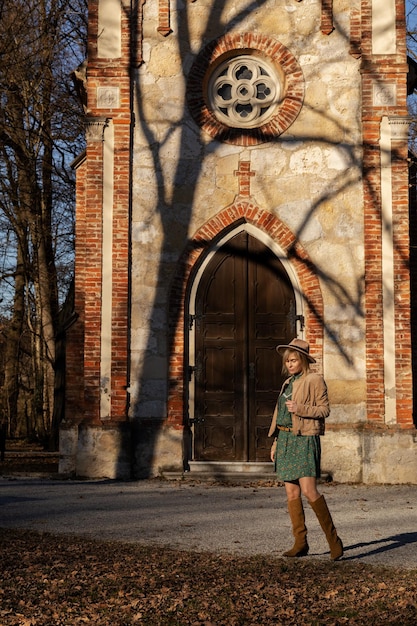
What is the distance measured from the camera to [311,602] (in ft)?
18.6

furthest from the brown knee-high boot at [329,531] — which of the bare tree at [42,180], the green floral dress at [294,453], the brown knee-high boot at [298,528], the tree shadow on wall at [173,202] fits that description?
the bare tree at [42,180]

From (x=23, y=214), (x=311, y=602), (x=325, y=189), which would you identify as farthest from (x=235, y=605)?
(x=23, y=214)

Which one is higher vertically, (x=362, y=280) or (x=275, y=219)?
(x=275, y=219)

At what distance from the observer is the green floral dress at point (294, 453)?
7.27m

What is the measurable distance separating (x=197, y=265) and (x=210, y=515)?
506cm

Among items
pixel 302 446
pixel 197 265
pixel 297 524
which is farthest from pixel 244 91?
pixel 297 524

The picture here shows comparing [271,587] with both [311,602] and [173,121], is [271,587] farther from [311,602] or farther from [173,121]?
[173,121]

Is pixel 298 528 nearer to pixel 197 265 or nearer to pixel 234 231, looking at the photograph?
pixel 197 265

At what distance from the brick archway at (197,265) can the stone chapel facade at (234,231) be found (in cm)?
2

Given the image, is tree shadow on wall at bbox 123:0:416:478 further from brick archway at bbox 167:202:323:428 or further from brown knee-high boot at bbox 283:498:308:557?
brown knee-high boot at bbox 283:498:308:557

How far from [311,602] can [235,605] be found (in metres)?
0.47

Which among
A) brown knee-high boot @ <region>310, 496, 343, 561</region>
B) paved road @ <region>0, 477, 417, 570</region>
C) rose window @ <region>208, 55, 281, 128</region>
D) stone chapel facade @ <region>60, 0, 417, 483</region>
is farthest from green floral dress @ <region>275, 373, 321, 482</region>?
rose window @ <region>208, 55, 281, 128</region>

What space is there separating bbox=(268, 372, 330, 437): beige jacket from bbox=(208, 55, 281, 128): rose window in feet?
25.3

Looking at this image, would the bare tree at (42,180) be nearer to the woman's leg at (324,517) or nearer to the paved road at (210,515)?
the paved road at (210,515)
